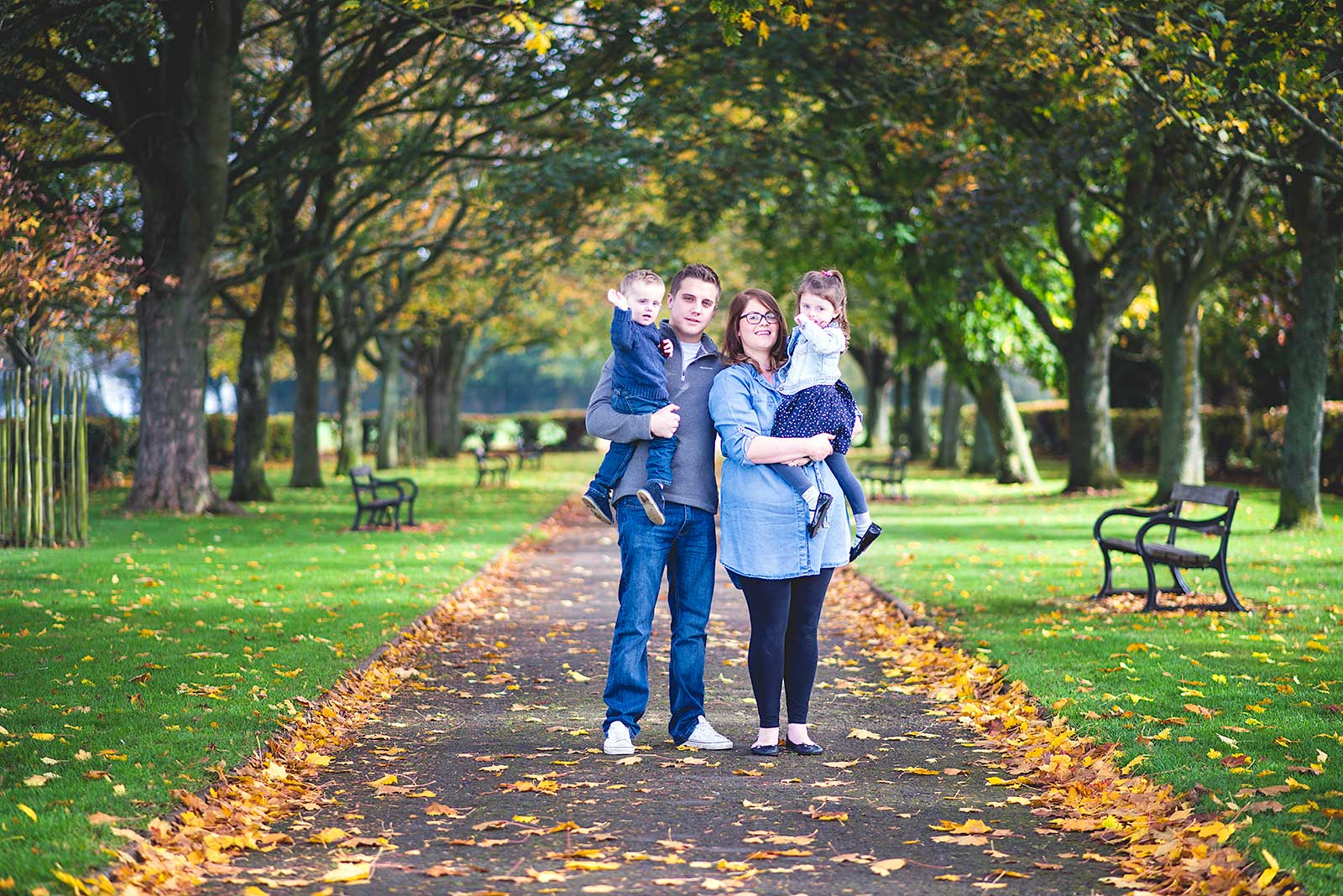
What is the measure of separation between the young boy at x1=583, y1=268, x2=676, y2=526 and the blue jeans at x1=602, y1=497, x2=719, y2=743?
0.11 metres

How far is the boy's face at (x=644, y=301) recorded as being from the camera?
5750 mm

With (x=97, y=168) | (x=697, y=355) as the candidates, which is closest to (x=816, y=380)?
(x=697, y=355)

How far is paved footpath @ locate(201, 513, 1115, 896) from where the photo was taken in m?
4.40

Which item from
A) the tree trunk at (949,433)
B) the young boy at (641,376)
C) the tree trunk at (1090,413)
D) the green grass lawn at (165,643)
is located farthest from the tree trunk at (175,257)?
the tree trunk at (949,433)

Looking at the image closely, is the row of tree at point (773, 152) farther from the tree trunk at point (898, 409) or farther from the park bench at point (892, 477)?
the tree trunk at point (898, 409)

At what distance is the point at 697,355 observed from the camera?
6070 mm

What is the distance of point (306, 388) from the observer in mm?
27750

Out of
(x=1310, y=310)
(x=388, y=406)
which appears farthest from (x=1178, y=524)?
(x=388, y=406)

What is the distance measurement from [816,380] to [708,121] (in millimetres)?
15105

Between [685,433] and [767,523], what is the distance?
0.54 metres

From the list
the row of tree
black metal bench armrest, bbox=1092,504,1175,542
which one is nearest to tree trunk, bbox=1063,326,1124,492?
the row of tree

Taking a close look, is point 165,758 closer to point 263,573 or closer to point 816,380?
point 816,380

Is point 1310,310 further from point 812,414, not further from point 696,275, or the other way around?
point 696,275

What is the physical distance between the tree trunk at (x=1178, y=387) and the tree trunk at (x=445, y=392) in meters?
27.4
